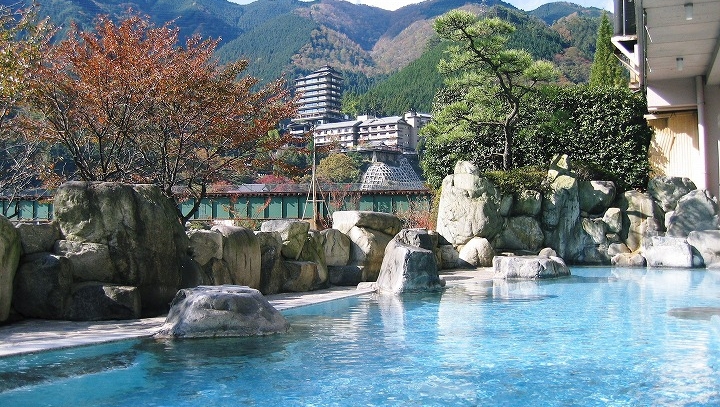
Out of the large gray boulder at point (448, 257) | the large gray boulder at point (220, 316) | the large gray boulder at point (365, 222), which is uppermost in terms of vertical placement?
the large gray boulder at point (365, 222)

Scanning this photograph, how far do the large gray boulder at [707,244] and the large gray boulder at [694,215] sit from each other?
0.73 m

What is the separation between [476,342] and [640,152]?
49.1 ft

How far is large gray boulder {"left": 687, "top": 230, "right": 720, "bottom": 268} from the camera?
15117mm

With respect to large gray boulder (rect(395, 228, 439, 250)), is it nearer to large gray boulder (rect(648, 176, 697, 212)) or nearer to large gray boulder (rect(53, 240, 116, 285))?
large gray boulder (rect(53, 240, 116, 285))

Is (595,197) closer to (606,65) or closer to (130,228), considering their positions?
(130,228)

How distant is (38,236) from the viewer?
768 cm

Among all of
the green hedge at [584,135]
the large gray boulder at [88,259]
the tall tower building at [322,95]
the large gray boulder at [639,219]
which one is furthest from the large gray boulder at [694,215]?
the tall tower building at [322,95]

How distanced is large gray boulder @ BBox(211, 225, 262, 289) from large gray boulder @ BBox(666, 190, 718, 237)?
11.2 metres

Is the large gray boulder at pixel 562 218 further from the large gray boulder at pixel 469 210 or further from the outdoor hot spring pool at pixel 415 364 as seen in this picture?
the outdoor hot spring pool at pixel 415 364

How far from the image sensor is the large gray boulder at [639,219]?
17172 millimetres

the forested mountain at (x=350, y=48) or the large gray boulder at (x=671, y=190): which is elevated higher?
the forested mountain at (x=350, y=48)

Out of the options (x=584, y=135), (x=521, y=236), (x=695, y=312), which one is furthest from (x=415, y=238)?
(x=584, y=135)

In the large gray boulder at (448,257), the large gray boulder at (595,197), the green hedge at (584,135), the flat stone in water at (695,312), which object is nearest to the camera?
the flat stone in water at (695,312)

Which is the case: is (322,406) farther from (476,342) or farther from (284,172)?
(284,172)
